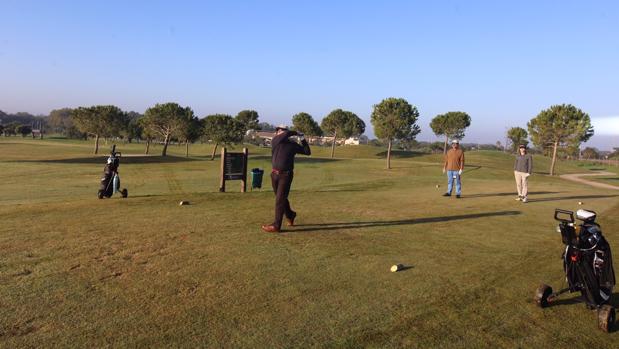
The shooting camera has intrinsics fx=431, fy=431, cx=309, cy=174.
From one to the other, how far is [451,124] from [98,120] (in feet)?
211

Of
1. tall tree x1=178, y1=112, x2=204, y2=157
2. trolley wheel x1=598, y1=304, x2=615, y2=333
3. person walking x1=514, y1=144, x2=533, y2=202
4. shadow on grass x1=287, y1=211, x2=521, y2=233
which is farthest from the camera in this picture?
tall tree x1=178, y1=112, x2=204, y2=157

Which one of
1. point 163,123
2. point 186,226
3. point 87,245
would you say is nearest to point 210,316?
point 87,245

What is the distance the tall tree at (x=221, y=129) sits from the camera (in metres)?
69.2

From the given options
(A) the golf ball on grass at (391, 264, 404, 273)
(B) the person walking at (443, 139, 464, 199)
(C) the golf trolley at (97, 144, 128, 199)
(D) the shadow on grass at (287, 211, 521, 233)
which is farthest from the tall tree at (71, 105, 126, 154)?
(A) the golf ball on grass at (391, 264, 404, 273)

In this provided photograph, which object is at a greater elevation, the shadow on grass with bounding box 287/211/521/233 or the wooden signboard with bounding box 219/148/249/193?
the wooden signboard with bounding box 219/148/249/193

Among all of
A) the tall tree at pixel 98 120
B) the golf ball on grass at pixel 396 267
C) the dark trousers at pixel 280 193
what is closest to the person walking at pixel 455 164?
the dark trousers at pixel 280 193

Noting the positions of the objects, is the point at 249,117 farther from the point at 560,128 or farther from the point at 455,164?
the point at 455,164

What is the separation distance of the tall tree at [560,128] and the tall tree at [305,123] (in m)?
50.4

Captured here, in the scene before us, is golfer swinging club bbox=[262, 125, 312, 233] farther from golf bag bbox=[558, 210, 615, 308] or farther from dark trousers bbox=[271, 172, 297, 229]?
golf bag bbox=[558, 210, 615, 308]

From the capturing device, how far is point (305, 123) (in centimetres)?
9125

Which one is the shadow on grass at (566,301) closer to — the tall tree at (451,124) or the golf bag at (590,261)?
the golf bag at (590,261)

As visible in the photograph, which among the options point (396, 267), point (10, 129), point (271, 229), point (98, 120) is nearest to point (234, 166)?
point (271, 229)

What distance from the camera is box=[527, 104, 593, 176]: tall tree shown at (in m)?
44.2

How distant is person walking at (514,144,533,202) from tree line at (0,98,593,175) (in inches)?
1174
